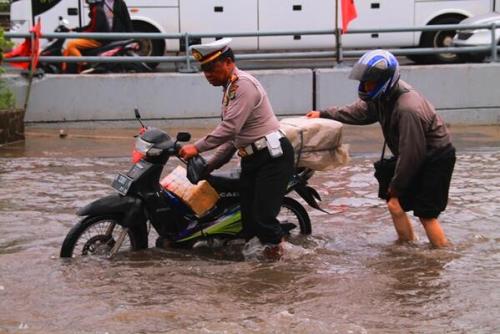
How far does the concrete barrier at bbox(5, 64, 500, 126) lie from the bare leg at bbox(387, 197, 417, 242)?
5.72m

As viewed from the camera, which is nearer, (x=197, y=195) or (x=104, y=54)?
(x=197, y=195)

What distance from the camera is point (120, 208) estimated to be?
5996 millimetres

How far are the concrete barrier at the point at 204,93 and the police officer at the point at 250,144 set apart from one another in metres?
5.83

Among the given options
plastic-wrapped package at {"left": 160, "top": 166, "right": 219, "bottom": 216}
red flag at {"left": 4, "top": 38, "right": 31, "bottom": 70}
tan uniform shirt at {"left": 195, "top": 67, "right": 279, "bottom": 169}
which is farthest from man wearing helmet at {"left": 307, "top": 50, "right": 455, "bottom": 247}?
red flag at {"left": 4, "top": 38, "right": 31, "bottom": 70}

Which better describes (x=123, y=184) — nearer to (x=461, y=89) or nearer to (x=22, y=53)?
(x=22, y=53)

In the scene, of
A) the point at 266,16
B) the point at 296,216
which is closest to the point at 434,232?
the point at 296,216

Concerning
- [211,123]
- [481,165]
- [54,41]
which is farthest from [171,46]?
[481,165]

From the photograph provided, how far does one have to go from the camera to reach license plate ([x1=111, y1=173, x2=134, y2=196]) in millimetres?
6062

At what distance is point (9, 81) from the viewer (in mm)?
11797

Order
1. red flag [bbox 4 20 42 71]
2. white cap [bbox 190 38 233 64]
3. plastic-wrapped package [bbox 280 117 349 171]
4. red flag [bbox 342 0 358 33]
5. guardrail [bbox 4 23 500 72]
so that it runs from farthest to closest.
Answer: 1. red flag [bbox 342 0 358 33]
2. guardrail [bbox 4 23 500 72]
3. red flag [bbox 4 20 42 71]
4. plastic-wrapped package [bbox 280 117 349 171]
5. white cap [bbox 190 38 233 64]

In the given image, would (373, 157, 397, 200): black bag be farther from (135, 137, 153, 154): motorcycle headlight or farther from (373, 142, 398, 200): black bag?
(135, 137, 153, 154): motorcycle headlight

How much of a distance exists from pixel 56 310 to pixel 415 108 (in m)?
2.89

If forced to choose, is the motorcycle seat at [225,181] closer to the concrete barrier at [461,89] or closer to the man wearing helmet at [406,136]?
the man wearing helmet at [406,136]

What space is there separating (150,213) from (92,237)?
459 mm
